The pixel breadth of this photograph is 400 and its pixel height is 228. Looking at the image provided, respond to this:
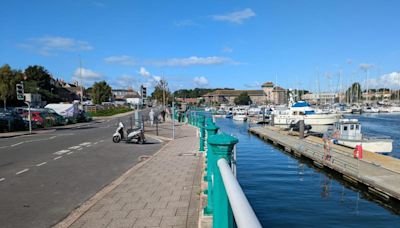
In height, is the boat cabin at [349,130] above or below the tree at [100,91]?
below

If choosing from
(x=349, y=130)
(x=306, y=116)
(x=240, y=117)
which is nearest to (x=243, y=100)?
(x=240, y=117)

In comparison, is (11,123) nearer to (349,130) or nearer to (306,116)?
(349,130)

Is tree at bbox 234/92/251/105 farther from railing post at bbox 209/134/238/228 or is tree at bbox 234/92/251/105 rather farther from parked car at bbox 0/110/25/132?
railing post at bbox 209/134/238/228

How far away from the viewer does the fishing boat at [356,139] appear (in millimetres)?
24234

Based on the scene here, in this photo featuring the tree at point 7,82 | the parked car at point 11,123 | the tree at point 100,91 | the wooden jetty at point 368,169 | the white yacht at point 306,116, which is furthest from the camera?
the tree at point 100,91

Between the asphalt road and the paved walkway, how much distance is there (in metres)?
0.80

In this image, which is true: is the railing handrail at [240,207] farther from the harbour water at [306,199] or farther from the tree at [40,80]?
the tree at [40,80]

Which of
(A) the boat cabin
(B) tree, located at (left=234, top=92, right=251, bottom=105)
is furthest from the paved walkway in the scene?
(B) tree, located at (left=234, top=92, right=251, bottom=105)

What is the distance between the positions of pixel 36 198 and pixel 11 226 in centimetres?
198

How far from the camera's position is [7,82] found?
69.1 metres

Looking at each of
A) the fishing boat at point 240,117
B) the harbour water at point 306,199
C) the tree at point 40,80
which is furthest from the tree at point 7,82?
the harbour water at point 306,199

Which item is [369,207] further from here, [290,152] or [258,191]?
[290,152]

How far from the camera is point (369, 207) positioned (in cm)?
1246

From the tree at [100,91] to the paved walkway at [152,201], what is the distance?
10042 centimetres
